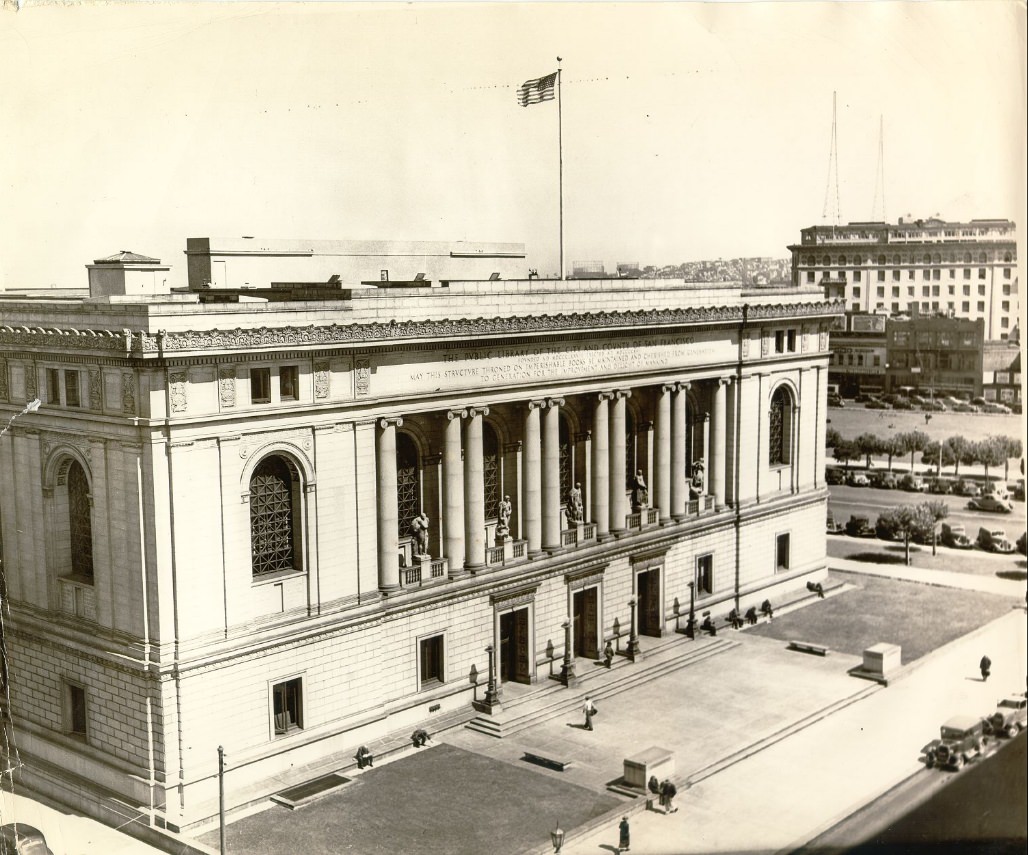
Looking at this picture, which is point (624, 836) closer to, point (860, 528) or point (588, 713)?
point (588, 713)

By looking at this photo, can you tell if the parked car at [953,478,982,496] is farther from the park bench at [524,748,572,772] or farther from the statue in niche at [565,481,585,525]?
the park bench at [524,748,572,772]

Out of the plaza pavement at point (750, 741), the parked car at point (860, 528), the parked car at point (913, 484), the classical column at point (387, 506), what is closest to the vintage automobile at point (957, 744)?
the plaza pavement at point (750, 741)

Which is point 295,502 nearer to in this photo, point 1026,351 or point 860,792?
point 860,792

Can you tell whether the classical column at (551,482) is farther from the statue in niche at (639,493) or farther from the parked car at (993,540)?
the parked car at (993,540)

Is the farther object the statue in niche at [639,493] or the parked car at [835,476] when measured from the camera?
the parked car at [835,476]

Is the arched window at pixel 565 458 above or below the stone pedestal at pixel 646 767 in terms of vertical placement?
above

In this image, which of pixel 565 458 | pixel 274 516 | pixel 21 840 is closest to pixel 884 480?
pixel 565 458

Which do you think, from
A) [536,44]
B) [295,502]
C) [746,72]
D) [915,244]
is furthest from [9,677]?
[915,244]
